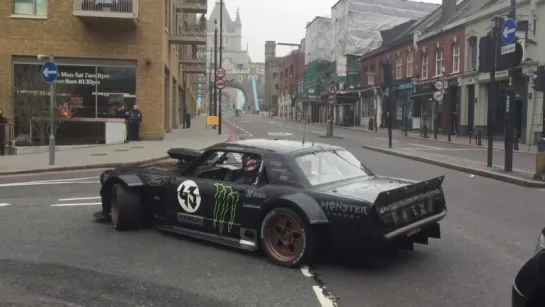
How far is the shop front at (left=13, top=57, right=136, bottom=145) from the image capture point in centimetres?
2380

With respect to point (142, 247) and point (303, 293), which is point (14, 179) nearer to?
point (142, 247)

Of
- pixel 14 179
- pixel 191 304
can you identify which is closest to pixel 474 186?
pixel 191 304

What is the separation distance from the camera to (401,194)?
5.61 m

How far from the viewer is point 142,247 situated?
21.2 ft

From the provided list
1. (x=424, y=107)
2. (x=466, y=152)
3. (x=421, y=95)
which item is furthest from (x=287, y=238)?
(x=424, y=107)

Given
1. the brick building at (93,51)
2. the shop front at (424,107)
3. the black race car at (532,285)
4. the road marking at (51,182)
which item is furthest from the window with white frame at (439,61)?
the black race car at (532,285)

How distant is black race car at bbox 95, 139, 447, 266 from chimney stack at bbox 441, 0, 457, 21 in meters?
40.2

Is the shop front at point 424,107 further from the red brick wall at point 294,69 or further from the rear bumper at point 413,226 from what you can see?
the red brick wall at point 294,69

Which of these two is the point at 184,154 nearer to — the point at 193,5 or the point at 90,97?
the point at 90,97

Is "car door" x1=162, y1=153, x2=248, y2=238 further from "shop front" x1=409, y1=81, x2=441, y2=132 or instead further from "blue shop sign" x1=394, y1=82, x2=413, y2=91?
"blue shop sign" x1=394, y1=82, x2=413, y2=91

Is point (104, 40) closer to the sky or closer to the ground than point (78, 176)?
closer to the sky

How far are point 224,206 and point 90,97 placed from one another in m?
20.0

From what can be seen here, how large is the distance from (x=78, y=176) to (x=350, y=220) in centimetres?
1031

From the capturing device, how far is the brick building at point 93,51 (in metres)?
24.0
